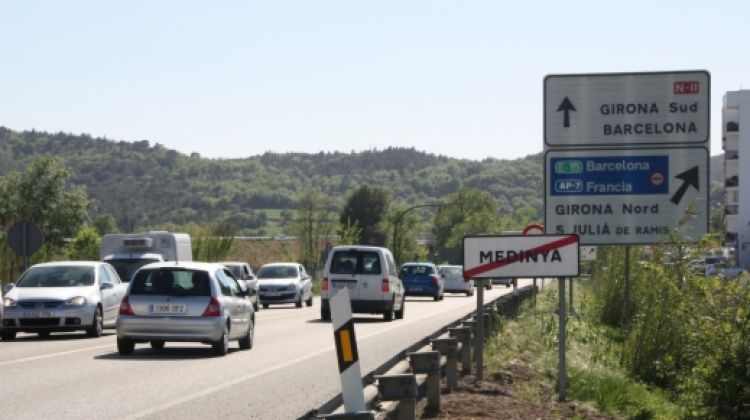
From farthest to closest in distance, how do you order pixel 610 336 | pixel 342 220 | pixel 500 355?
pixel 342 220
pixel 610 336
pixel 500 355

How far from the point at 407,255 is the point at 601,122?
11955 centimetres

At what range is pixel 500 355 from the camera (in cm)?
1745

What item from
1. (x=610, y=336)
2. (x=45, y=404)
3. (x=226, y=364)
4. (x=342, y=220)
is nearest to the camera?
(x=45, y=404)

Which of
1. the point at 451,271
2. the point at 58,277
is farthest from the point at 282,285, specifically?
the point at 451,271

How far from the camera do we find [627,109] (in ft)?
52.4

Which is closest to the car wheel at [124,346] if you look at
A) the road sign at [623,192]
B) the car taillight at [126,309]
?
the car taillight at [126,309]

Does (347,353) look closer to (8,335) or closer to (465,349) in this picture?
(465,349)

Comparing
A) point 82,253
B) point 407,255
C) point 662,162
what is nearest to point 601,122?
point 662,162

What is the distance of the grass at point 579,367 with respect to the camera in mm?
13914

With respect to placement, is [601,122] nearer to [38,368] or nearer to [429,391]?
[429,391]

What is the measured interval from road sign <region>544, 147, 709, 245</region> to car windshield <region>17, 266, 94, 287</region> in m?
13.9

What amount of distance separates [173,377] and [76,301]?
9481 mm

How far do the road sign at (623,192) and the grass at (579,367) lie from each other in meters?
→ 1.64

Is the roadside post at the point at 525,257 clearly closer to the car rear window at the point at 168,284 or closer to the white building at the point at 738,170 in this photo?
the car rear window at the point at 168,284
